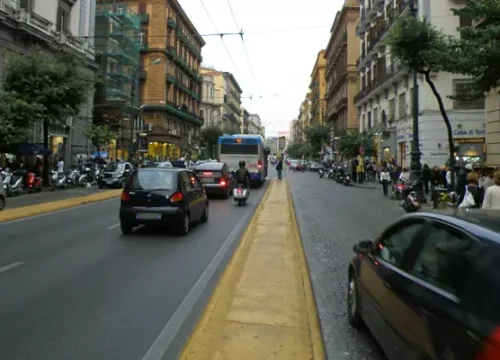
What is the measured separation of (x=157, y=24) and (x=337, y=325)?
6482 centimetres

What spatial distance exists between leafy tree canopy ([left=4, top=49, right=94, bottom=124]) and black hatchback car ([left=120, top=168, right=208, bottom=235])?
14507 mm

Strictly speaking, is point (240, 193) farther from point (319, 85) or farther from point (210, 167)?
point (319, 85)

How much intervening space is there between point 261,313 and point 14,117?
2048cm

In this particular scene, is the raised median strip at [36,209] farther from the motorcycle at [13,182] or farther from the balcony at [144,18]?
the balcony at [144,18]

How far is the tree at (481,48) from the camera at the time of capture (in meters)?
11.4

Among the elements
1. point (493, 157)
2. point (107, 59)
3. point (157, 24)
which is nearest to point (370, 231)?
point (493, 157)

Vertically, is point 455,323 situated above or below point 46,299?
above

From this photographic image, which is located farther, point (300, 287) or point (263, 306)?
point (300, 287)

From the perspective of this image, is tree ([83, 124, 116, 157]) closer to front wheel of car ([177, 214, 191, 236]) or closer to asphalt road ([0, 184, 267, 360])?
asphalt road ([0, 184, 267, 360])

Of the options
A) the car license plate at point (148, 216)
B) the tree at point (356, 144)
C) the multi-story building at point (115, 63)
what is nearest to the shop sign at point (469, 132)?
the tree at point (356, 144)

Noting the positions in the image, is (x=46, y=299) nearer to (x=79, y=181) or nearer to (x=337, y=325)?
(x=337, y=325)

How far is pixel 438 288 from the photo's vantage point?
2.87 m

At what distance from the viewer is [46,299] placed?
5.75 meters

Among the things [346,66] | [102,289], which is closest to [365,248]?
[102,289]
